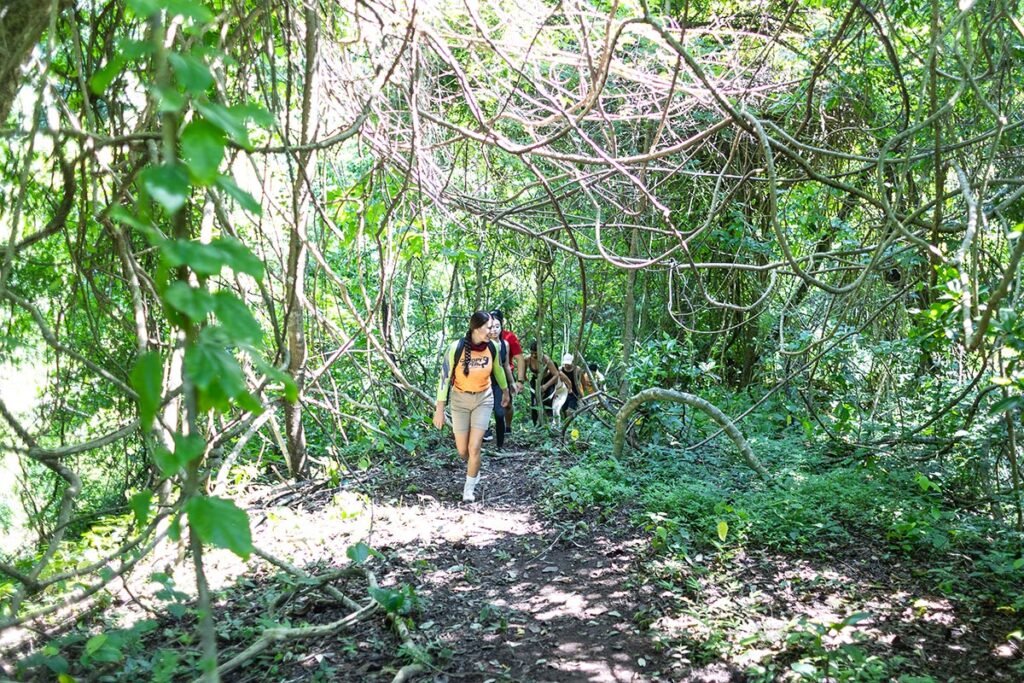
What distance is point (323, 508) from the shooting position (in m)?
6.10

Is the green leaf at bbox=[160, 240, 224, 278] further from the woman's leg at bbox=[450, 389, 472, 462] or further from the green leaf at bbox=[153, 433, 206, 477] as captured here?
the woman's leg at bbox=[450, 389, 472, 462]

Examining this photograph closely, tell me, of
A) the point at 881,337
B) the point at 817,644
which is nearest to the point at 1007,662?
the point at 817,644

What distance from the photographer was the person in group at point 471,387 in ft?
21.0

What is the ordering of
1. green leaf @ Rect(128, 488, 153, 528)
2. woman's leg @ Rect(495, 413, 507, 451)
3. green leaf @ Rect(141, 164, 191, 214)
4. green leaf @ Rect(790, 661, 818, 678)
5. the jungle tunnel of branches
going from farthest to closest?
woman's leg @ Rect(495, 413, 507, 451) < green leaf @ Rect(790, 661, 818, 678) < the jungle tunnel of branches < green leaf @ Rect(128, 488, 153, 528) < green leaf @ Rect(141, 164, 191, 214)

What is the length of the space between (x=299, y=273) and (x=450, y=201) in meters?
1.54

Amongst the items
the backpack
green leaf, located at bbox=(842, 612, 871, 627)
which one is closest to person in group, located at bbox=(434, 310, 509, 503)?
the backpack

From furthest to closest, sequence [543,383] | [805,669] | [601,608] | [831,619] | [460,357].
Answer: [543,383], [460,357], [601,608], [831,619], [805,669]

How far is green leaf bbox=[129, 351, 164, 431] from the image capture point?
1211 millimetres

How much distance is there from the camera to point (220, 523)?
121 centimetres

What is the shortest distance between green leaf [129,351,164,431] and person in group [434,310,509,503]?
16.5 feet

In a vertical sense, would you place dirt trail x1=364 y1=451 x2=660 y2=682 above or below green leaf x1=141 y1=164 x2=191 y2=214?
below

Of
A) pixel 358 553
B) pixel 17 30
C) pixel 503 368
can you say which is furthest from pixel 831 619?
pixel 17 30

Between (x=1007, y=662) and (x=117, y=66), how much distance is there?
14.1ft

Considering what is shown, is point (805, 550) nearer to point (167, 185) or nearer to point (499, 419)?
point (499, 419)
